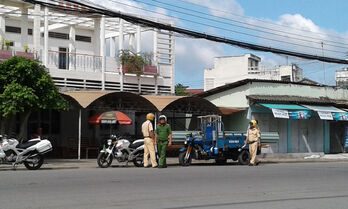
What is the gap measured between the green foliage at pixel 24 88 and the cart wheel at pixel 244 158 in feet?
24.7

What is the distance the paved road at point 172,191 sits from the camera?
26.7 ft

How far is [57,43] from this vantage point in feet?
96.5

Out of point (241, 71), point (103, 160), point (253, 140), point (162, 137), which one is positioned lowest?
point (103, 160)

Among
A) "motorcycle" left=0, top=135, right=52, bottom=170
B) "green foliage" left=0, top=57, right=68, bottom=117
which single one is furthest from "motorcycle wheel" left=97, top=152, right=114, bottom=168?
"green foliage" left=0, top=57, right=68, bottom=117

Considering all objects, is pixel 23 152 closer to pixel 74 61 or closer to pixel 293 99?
pixel 74 61

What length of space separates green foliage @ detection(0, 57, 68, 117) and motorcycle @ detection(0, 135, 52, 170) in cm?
176

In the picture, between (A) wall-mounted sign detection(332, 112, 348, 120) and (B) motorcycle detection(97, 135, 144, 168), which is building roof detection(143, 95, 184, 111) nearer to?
(B) motorcycle detection(97, 135, 144, 168)

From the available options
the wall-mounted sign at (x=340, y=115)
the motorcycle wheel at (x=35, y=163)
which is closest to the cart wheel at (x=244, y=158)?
the motorcycle wheel at (x=35, y=163)

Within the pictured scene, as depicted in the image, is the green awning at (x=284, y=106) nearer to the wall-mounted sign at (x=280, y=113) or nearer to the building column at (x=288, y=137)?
the wall-mounted sign at (x=280, y=113)

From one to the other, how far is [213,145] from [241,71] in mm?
29808

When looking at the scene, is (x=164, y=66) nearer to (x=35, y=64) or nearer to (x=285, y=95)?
Answer: (x=285, y=95)

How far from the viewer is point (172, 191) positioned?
964 cm

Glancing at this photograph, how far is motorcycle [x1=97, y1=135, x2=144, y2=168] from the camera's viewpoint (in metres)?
16.0

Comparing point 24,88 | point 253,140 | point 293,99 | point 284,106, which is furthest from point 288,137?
point 24,88
